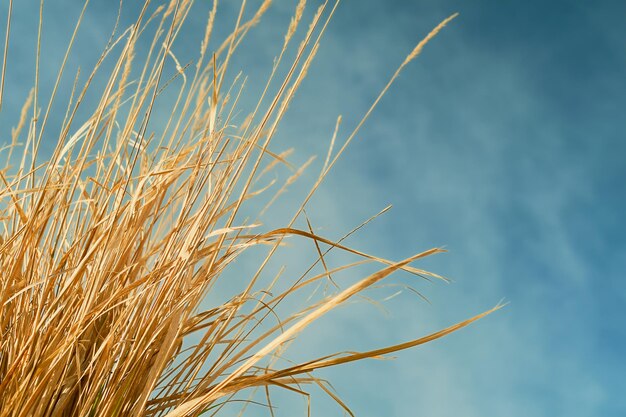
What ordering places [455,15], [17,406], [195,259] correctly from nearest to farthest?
[17,406] → [195,259] → [455,15]

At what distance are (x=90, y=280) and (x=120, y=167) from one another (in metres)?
0.23

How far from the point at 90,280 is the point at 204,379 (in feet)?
0.72

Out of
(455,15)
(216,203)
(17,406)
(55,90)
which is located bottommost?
(17,406)

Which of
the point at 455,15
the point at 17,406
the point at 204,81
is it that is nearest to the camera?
the point at 17,406

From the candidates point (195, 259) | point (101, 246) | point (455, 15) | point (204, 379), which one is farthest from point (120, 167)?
point (455, 15)

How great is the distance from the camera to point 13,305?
94 cm

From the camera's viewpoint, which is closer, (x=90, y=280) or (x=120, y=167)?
(x=90, y=280)

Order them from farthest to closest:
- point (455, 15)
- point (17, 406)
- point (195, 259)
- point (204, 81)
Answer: point (204, 81)
point (455, 15)
point (195, 259)
point (17, 406)

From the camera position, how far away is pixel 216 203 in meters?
0.94

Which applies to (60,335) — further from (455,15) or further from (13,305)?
(455,15)

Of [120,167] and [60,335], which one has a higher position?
[120,167]

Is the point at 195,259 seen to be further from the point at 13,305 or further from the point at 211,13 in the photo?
the point at 211,13

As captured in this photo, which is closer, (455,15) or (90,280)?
(90,280)

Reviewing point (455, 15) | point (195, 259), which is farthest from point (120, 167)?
point (455, 15)
